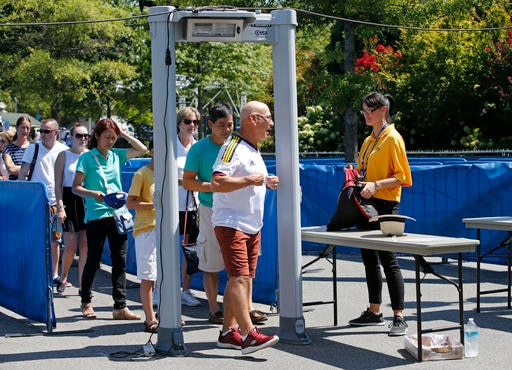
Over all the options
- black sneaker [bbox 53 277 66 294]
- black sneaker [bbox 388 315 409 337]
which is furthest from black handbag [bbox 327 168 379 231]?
black sneaker [bbox 53 277 66 294]

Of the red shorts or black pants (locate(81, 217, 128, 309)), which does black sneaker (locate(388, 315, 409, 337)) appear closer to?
the red shorts

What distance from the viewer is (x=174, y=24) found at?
7.23m

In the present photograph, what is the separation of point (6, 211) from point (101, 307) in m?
1.40

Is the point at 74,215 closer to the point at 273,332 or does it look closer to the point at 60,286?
the point at 60,286

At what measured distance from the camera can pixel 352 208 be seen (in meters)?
7.84

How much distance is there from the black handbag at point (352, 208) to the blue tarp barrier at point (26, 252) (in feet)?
8.43

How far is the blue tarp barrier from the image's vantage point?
8328 mm

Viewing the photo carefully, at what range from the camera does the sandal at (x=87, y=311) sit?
354 inches

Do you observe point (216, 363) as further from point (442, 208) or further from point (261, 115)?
point (442, 208)

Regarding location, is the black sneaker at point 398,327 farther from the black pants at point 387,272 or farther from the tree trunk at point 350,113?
the tree trunk at point 350,113

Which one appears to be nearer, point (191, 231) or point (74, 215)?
point (191, 231)

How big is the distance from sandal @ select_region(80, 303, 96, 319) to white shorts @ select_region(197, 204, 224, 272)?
A: 129 centimetres

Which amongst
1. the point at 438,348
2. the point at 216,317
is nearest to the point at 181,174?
the point at 216,317

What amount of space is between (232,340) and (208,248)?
121 cm
